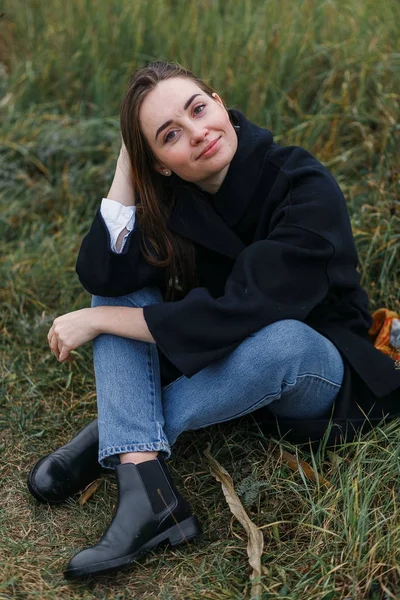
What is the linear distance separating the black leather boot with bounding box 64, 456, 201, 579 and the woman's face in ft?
2.80

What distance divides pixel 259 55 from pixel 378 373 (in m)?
2.16

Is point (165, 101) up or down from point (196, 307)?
up

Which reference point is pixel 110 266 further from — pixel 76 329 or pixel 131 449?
pixel 131 449

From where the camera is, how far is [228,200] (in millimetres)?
2391

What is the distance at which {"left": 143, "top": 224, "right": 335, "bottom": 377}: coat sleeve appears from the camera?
215 centimetres

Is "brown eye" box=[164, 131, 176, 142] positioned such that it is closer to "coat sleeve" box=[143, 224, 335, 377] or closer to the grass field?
"coat sleeve" box=[143, 224, 335, 377]

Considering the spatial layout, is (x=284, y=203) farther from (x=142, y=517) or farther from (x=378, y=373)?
(x=142, y=517)

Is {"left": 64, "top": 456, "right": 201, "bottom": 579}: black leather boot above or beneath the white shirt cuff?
beneath

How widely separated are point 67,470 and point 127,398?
14.0 inches

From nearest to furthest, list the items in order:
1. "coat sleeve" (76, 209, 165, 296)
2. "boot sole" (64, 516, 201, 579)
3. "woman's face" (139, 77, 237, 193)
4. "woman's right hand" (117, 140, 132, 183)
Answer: "boot sole" (64, 516, 201, 579), "woman's face" (139, 77, 237, 193), "coat sleeve" (76, 209, 165, 296), "woman's right hand" (117, 140, 132, 183)

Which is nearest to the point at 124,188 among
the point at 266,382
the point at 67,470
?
the point at 266,382

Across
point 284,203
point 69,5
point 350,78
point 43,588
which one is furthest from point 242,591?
point 69,5

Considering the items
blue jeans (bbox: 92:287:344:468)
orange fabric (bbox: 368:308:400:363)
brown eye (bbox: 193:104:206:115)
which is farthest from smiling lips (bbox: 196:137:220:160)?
orange fabric (bbox: 368:308:400:363)

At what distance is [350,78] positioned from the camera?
12.1 feet
